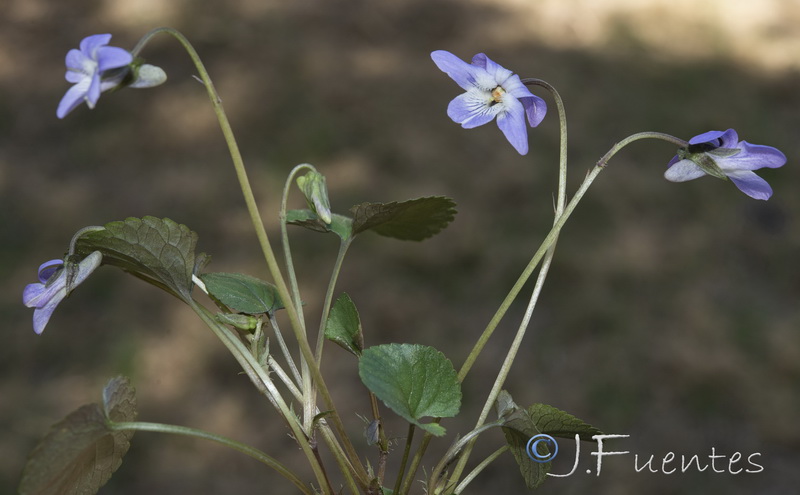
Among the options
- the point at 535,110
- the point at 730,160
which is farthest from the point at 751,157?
the point at 535,110

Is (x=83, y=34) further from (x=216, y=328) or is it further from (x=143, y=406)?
(x=216, y=328)

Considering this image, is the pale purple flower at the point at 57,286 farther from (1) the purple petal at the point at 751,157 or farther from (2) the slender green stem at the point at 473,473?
(1) the purple petal at the point at 751,157

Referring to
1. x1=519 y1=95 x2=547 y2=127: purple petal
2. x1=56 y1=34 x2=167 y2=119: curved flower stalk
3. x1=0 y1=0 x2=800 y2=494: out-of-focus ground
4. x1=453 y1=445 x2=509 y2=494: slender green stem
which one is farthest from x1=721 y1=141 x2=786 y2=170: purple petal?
x1=0 y1=0 x2=800 y2=494: out-of-focus ground

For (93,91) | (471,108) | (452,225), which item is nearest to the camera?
(93,91)

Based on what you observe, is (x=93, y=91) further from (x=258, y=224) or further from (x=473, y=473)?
(x=473, y=473)

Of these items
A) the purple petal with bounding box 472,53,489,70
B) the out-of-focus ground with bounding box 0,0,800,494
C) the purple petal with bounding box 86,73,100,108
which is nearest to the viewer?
the purple petal with bounding box 86,73,100,108

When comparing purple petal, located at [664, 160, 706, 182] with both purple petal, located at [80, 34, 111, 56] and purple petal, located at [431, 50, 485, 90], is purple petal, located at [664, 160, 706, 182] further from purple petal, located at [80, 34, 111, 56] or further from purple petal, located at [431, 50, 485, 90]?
purple petal, located at [80, 34, 111, 56]

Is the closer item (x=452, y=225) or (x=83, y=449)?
(x=83, y=449)
